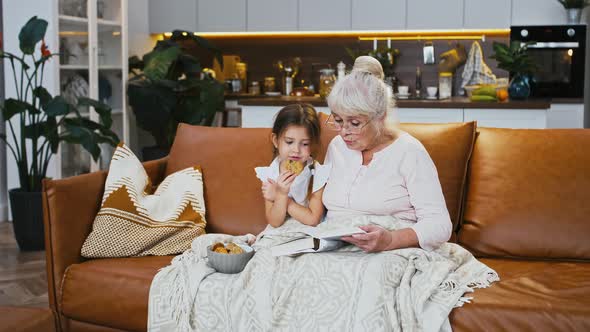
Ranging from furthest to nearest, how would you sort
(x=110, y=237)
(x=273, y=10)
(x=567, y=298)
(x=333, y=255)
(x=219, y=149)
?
(x=273, y=10) → (x=219, y=149) → (x=110, y=237) → (x=333, y=255) → (x=567, y=298)

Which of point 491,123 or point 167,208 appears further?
point 491,123

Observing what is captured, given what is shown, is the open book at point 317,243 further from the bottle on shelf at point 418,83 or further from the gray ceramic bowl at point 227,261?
the bottle on shelf at point 418,83

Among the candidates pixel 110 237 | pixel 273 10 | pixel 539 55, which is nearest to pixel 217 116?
pixel 273 10

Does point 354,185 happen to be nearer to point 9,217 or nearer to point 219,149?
point 219,149

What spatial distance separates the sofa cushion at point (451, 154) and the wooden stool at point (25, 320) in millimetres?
1422

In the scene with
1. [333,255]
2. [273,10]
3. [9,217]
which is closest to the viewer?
[333,255]

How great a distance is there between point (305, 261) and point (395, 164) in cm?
44

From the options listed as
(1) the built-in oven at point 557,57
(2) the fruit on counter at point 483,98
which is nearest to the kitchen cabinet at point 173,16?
(1) the built-in oven at point 557,57

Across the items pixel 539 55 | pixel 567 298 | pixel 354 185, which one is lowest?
pixel 567 298

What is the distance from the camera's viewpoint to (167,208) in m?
2.81

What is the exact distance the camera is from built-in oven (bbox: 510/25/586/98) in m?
5.96

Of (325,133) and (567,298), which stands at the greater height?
(325,133)

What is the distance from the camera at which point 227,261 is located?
2336 mm

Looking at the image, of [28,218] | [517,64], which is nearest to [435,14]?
[517,64]
